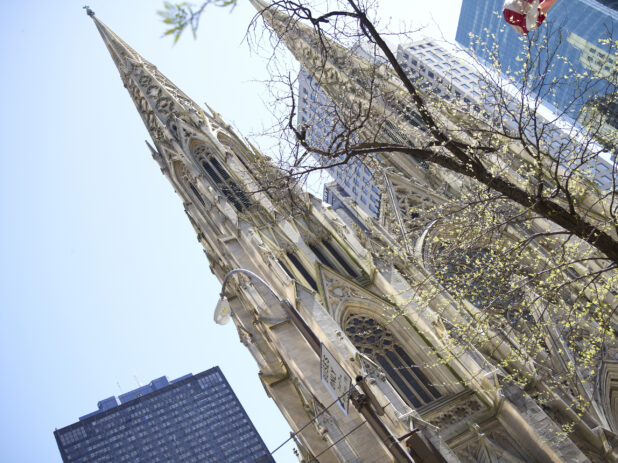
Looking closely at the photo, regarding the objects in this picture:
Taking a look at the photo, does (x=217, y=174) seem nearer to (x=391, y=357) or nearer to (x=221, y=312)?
(x=391, y=357)

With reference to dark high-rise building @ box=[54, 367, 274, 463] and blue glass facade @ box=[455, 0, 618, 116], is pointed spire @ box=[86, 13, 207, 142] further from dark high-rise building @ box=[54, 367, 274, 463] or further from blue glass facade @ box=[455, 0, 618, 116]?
dark high-rise building @ box=[54, 367, 274, 463]

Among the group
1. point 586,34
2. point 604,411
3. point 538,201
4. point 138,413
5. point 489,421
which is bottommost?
point 604,411

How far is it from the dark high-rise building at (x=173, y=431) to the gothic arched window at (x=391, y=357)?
7860 cm

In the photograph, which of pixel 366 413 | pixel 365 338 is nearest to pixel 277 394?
pixel 365 338

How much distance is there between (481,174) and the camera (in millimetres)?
8797

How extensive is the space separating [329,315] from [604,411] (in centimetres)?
789

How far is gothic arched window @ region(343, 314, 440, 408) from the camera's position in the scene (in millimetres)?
18078

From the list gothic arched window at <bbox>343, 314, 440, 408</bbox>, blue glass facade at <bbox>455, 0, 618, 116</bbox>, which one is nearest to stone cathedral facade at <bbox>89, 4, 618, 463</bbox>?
gothic arched window at <bbox>343, 314, 440, 408</bbox>

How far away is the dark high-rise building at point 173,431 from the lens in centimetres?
9319

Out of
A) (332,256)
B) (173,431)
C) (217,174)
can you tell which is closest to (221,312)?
(332,256)

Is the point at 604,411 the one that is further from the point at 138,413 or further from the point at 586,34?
the point at 138,413

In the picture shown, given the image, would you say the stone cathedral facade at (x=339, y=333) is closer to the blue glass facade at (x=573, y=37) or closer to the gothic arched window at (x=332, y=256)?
the gothic arched window at (x=332, y=256)

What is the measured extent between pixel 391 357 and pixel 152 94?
1901 centimetres

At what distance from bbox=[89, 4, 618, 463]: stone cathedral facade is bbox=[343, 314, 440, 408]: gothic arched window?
0.04 m
